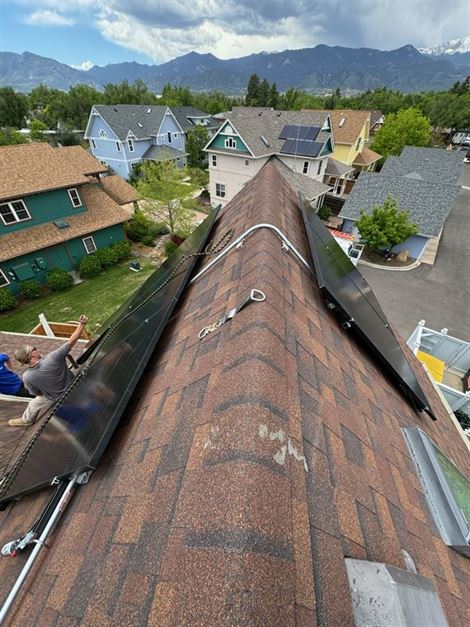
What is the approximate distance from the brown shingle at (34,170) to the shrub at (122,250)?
4.05 meters

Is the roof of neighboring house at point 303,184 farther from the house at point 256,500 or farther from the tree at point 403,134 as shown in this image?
the tree at point 403,134

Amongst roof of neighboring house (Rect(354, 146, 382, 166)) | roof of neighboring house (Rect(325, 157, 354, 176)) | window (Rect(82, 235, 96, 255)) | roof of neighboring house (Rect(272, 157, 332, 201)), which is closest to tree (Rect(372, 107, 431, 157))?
roof of neighboring house (Rect(354, 146, 382, 166))

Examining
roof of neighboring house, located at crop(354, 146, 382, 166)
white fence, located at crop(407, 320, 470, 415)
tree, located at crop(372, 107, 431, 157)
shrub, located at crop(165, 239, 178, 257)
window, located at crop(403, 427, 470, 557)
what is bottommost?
shrub, located at crop(165, 239, 178, 257)

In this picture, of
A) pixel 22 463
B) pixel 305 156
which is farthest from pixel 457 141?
pixel 22 463

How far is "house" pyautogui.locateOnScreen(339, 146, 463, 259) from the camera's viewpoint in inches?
739

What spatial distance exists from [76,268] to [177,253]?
592 inches

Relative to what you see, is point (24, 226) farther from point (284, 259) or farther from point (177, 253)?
point (284, 259)

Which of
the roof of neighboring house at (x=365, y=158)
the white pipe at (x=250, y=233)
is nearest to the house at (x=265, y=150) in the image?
the roof of neighboring house at (x=365, y=158)

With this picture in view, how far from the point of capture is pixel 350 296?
3277 millimetres

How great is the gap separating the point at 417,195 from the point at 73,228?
78.3ft

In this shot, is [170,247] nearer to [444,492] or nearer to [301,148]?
[301,148]

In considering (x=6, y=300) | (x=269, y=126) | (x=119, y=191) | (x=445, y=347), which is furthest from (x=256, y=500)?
(x=269, y=126)

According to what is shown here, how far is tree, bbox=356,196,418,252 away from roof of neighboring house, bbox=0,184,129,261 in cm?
1639

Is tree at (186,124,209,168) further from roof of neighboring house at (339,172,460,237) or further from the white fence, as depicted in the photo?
the white fence
